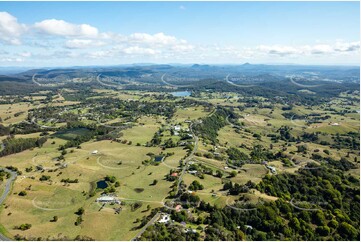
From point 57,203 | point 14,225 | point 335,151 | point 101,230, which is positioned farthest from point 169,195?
point 335,151

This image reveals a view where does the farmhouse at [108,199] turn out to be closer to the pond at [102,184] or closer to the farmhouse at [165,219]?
the pond at [102,184]

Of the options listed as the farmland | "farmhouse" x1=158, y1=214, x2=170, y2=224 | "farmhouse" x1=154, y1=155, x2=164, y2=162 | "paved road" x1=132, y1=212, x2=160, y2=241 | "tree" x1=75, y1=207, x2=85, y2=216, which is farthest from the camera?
"farmhouse" x1=154, y1=155, x2=164, y2=162

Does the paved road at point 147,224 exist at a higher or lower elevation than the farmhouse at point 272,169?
higher

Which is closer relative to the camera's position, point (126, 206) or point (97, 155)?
point (126, 206)

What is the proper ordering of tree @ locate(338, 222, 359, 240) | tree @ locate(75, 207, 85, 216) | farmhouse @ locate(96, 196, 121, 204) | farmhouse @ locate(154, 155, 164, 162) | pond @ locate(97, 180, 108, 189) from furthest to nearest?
farmhouse @ locate(154, 155, 164, 162) → pond @ locate(97, 180, 108, 189) → farmhouse @ locate(96, 196, 121, 204) → tree @ locate(75, 207, 85, 216) → tree @ locate(338, 222, 359, 240)

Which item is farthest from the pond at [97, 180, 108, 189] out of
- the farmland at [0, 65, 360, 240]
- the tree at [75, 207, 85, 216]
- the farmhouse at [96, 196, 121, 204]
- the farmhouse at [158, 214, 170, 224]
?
the farmhouse at [158, 214, 170, 224]

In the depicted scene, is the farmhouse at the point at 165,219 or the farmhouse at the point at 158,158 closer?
the farmhouse at the point at 165,219

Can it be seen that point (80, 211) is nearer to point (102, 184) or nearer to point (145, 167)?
point (102, 184)

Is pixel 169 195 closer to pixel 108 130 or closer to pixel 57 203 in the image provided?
pixel 57 203

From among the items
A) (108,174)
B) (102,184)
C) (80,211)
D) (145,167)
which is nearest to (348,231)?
(80,211)

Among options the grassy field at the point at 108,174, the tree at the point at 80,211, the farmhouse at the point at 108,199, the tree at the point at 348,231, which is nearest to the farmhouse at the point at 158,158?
the grassy field at the point at 108,174

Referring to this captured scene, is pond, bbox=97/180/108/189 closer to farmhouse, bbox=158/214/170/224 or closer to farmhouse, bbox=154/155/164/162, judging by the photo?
farmhouse, bbox=154/155/164/162
